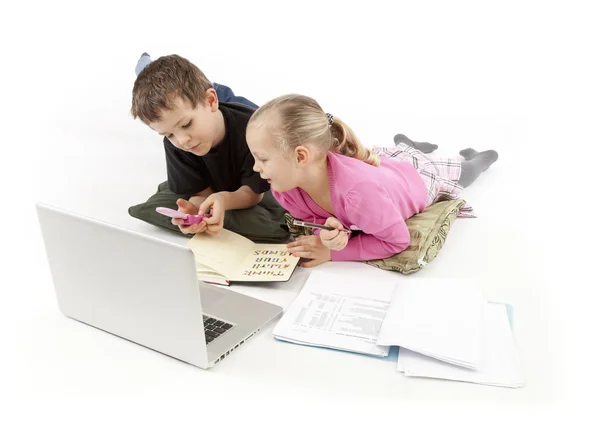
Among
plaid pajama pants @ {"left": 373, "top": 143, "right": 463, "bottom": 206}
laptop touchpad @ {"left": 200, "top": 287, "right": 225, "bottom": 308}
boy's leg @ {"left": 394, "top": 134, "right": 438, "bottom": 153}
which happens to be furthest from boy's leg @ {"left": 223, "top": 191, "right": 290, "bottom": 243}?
boy's leg @ {"left": 394, "top": 134, "right": 438, "bottom": 153}

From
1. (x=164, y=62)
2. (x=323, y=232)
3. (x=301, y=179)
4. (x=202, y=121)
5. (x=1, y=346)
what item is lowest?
(x=1, y=346)

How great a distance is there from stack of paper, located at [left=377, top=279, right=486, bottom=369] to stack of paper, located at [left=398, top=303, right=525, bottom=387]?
0.02 m

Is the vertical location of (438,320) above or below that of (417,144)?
below

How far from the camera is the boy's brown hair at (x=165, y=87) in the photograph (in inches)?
85.1

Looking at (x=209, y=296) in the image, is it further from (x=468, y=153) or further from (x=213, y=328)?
(x=468, y=153)

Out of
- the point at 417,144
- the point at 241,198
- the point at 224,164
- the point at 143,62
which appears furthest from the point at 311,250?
the point at 143,62

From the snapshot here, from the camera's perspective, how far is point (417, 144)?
3199 millimetres

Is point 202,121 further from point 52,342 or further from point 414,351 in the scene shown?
point 414,351

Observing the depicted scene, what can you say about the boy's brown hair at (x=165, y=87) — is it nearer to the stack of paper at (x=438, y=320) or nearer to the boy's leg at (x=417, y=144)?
the stack of paper at (x=438, y=320)

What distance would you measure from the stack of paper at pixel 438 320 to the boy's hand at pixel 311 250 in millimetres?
331

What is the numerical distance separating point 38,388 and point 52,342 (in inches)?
7.7

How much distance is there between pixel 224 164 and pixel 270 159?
1.52 ft

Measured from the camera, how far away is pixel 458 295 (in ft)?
6.34

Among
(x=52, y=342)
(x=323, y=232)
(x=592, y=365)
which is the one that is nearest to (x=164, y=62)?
(x=323, y=232)
